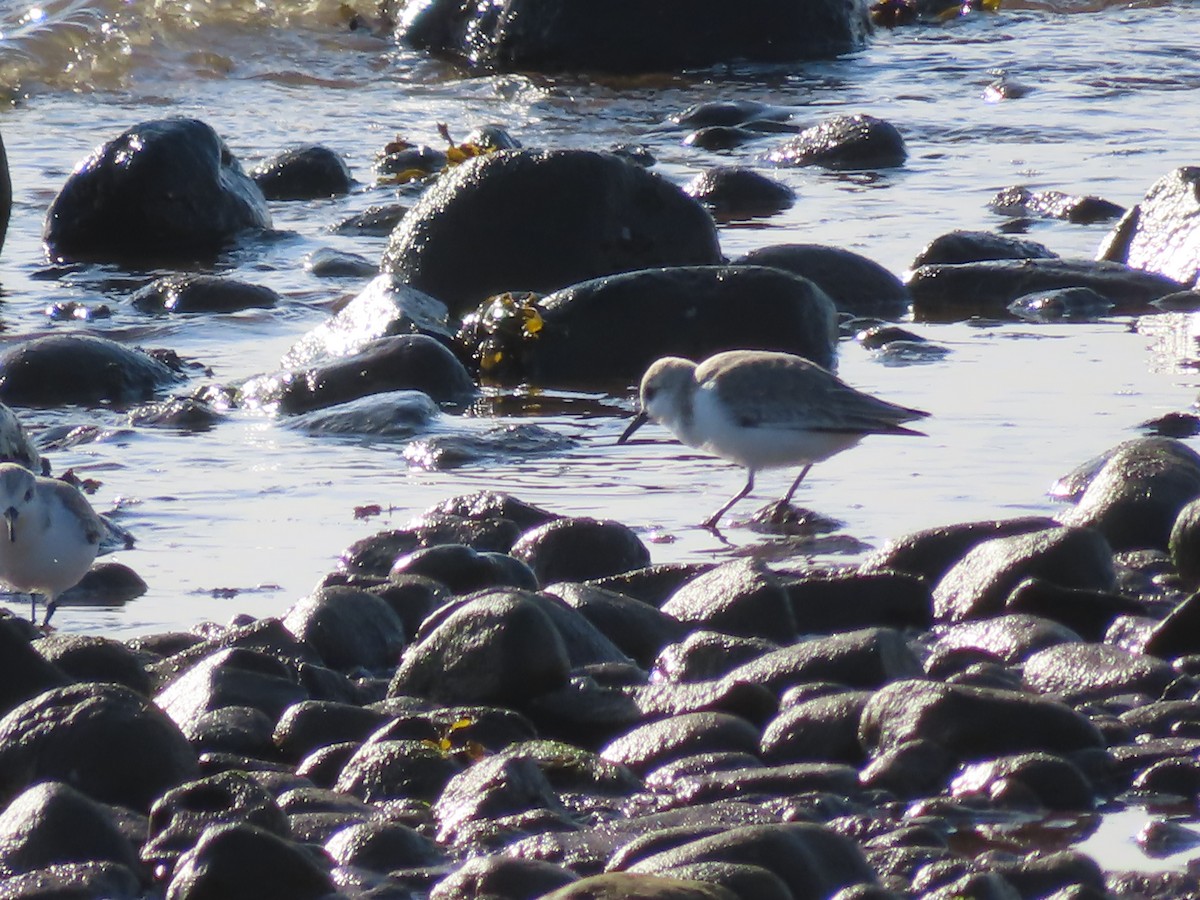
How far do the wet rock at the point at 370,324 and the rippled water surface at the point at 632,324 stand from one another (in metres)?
0.28

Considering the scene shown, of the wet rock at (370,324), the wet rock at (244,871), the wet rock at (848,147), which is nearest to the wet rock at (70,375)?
the wet rock at (370,324)

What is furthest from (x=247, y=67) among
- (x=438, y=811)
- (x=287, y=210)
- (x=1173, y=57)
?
(x=438, y=811)

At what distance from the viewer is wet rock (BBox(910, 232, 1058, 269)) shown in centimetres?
1066

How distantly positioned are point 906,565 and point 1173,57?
43.7 feet

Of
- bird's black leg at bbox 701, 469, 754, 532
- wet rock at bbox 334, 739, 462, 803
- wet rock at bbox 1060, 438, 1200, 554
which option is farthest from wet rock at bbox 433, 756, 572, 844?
bird's black leg at bbox 701, 469, 754, 532

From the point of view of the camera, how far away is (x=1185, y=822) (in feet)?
13.3

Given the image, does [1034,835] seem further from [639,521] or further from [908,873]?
[639,521]

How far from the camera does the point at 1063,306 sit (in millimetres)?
9758

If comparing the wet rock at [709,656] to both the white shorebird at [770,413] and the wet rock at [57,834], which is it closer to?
the wet rock at [57,834]

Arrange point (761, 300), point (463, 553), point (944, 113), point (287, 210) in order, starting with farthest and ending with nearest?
1. point (944, 113)
2. point (287, 210)
3. point (761, 300)
4. point (463, 553)

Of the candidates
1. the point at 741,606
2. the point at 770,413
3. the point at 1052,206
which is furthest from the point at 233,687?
the point at 1052,206

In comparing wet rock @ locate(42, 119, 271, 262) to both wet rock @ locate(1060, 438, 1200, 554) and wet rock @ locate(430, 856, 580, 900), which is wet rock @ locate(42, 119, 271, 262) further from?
wet rock @ locate(430, 856, 580, 900)

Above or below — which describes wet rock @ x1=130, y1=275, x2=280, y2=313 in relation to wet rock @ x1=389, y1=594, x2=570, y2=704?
below

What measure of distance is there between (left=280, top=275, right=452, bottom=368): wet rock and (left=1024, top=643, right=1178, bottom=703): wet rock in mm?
4529
